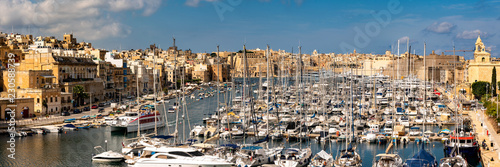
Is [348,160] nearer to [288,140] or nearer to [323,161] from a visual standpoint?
[323,161]

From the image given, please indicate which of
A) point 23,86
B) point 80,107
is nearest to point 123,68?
point 80,107

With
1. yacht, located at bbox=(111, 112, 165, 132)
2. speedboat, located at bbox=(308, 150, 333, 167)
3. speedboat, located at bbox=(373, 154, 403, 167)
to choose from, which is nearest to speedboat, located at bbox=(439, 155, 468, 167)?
speedboat, located at bbox=(373, 154, 403, 167)

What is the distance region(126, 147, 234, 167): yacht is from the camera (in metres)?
15.2

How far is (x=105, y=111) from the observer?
32.4 m

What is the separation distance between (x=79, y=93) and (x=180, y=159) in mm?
21650

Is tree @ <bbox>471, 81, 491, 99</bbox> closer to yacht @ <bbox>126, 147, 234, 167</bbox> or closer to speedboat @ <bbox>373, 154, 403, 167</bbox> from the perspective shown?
speedboat @ <bbox>373, 154, 403, 167</bbox>

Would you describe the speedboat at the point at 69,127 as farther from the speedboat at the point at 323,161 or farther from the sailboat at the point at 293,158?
the speedboat at the point at 323,161

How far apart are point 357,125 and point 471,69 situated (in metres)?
22.4

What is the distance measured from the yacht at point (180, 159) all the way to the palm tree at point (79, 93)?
2022cm

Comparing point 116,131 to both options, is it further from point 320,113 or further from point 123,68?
point 123,68

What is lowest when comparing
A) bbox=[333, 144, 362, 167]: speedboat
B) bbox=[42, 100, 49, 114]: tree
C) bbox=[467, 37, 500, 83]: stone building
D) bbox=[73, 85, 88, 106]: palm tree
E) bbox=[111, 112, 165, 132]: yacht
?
bbox=[333, 144, 362, 167]: speedboat

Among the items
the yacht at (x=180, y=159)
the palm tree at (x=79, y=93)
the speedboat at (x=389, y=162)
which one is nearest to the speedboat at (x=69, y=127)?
the palm tree at (x=79, y=93)

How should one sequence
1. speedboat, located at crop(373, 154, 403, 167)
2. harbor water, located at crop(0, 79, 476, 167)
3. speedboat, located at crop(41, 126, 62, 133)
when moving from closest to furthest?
speedboat, located at crop(373, 154, 403, 167) → harbor water, located at crop(0, 79, 476, 167) → speedboat, located at crop(41, 126, 62, 133)

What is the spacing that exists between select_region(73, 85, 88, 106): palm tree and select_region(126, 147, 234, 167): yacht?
20.2 m
